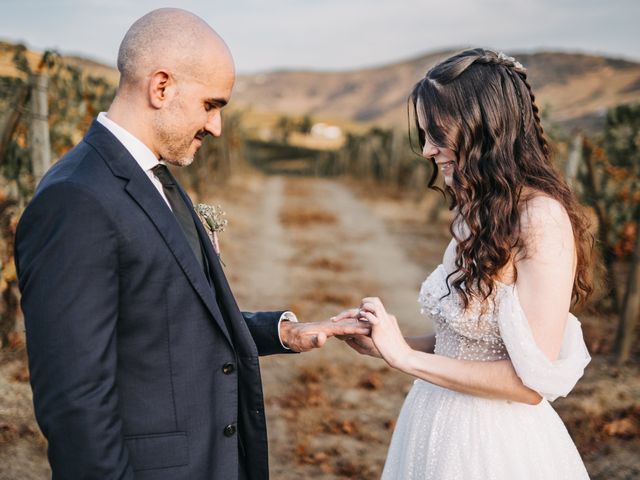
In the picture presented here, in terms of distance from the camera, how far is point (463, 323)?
2043 mm

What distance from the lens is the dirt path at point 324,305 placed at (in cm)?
459

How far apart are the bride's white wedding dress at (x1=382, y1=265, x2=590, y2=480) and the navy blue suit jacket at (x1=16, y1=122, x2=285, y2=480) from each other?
65 centimetres

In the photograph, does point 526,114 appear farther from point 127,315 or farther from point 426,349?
point 127,315

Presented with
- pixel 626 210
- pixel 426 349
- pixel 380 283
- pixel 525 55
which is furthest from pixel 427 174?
pixel 426 349

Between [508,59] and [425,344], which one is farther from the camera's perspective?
[425,344]

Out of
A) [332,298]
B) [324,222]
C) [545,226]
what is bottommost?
[332,298]

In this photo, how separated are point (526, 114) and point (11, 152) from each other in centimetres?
453

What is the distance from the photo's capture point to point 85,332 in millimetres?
1497

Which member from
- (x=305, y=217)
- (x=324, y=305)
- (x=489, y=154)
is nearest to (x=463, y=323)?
(x=489, y=154)

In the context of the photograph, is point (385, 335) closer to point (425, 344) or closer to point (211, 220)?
point (425, 344)

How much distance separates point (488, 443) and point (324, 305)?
608 cm

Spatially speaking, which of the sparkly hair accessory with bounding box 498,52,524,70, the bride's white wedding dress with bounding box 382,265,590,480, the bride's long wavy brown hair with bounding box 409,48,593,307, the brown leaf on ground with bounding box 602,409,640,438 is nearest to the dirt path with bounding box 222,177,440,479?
the brown leaf on ground with bounding box 602,409,640,438

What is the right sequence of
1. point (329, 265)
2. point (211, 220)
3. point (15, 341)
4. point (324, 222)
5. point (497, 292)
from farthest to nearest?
point (324, 222) → point (329, 265) → point (15, 341) → point (211, 220) → point (497, 292)

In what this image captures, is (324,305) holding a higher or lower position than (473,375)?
lower
